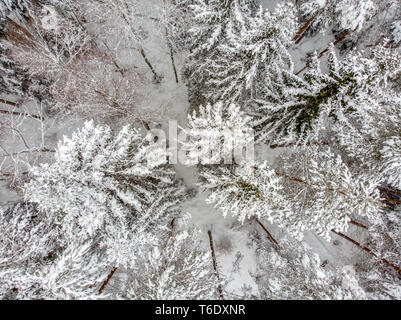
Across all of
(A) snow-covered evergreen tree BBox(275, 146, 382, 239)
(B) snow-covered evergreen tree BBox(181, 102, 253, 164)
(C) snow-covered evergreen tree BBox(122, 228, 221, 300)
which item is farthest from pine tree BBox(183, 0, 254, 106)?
(C) snow-covered evergreen tree BBox(122, 228, 221, 300)

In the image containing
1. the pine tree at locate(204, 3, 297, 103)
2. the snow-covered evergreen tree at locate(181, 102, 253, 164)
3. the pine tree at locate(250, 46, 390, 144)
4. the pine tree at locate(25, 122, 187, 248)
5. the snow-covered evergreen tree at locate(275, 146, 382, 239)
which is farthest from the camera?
the snow-covered evergreen tree at locate(275, 146, 382, 239)

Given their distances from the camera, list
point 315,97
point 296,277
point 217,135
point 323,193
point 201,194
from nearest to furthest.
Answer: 1. point 217,135
2. point 315,97
3. point 323,193
4. point 296,277
5. point 201,194

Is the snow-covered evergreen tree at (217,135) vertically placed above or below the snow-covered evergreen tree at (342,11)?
below

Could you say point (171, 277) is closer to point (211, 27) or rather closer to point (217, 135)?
point (217, 135)

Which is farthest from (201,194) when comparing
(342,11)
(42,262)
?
(342,11)

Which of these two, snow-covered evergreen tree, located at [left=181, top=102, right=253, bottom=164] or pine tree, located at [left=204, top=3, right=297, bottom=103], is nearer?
pine tree, located at [left=204, top=3, right=297, bottom=103]

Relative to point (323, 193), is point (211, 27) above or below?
above

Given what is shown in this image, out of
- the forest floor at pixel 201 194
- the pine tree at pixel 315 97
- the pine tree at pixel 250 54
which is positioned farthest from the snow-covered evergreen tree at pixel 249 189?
the forest floor at pixel 201 194

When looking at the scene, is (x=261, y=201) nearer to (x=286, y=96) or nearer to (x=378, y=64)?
(x=286, y=96)

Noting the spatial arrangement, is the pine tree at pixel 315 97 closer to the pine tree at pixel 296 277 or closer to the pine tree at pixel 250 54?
the pine tree at pixel 250 54

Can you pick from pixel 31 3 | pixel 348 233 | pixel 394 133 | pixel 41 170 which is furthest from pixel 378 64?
pixel 31 3

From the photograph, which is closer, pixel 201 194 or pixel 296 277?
pixel 296 277

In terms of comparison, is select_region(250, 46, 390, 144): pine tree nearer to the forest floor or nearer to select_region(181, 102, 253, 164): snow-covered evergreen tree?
select_region(181, 102, 253, 164): snow-covered evergreen tree
